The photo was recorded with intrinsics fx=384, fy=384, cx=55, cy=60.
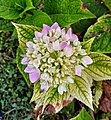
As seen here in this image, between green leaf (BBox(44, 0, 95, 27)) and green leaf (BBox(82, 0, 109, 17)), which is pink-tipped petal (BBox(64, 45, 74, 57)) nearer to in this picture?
green leaf (BBox(44, 0, 95, 27))

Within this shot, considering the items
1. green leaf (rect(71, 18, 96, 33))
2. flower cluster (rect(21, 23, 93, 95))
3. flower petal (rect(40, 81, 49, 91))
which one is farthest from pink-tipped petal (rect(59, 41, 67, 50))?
green leaf (rect(71, 18, 96, 33))

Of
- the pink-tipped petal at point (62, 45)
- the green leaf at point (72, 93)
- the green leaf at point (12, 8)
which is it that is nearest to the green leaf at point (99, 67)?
the green leaf at point (72, 93)

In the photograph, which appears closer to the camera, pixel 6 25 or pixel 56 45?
pixel 56 45

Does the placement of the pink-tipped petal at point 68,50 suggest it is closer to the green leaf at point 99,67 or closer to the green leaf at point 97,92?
the green leaf at point 99,67

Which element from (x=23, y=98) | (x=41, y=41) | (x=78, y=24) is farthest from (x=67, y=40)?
(x=23, y=98)

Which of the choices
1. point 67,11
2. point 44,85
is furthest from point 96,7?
point 44,85

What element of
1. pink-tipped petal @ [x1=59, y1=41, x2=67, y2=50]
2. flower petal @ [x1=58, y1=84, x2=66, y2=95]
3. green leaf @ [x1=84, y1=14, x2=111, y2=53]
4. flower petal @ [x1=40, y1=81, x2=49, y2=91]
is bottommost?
flower petal @ [x1=58, y1=84, x2=66, y2=95]

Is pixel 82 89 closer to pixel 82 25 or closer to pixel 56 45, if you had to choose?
pixel 56 45

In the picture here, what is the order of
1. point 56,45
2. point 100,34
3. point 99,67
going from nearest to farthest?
point 56,45 → point 99,67 → point 100,34
